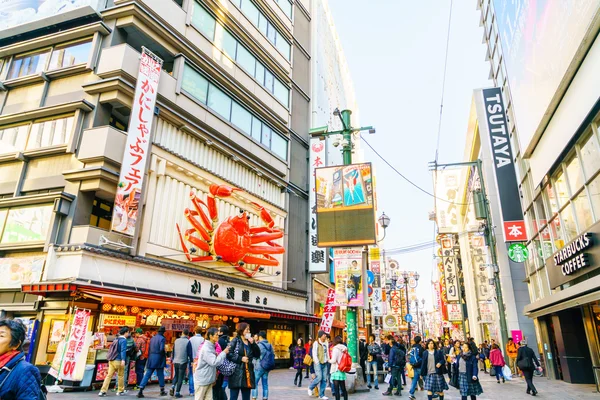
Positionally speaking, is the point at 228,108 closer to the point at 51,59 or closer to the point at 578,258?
the point at 51,59

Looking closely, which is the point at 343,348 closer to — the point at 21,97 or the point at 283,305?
the point at 283,305

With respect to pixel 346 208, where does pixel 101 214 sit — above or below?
above

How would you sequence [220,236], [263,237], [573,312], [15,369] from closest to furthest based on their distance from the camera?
[15,369]
[573,312]
[220,236]
[263,237]

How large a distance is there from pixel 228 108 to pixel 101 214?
350 inches

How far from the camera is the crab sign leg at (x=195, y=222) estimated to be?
16.5 meters

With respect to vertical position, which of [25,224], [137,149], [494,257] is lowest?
[25,224]

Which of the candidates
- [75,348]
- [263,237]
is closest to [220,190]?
[263,237]

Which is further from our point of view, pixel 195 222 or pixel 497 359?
pixel 195 222

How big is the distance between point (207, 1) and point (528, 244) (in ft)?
70.6

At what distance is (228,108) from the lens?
21031 mm

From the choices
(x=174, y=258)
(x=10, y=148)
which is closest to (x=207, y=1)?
(x=10, y=148)

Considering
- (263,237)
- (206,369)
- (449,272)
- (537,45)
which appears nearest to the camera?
(206,369)

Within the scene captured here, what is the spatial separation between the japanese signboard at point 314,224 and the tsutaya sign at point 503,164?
10972 mm

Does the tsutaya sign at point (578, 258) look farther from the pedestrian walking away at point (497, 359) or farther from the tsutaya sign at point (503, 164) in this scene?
the tsutaya sign at point (503, 164)
